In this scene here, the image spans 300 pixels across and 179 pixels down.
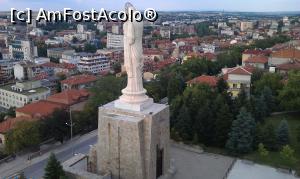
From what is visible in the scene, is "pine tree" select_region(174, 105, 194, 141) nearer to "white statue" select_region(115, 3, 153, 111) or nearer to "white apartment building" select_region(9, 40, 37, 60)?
"white statue" select_region(115, 3, 153, 111)

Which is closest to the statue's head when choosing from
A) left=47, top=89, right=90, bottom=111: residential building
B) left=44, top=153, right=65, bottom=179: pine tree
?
left=44, top=153, right=65, bottom=179: pine tree

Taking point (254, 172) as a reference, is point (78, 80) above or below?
above

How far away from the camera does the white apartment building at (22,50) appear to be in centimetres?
6181

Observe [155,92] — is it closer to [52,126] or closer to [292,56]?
[52,126]

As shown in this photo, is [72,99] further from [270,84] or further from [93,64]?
[93,64]

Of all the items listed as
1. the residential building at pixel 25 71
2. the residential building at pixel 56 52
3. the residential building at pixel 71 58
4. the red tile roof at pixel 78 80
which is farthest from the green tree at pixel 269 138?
the residential building at pixel 56 52

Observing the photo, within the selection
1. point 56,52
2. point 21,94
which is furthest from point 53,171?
point 56,52

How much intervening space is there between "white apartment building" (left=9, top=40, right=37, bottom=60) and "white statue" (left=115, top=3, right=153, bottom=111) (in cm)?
5017

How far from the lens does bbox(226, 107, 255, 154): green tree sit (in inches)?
735

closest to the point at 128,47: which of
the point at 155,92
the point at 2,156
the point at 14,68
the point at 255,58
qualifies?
the point at 2,156

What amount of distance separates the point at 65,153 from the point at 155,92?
12.3 m

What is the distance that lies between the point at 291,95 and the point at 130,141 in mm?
16638

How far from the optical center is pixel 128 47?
1374 centimetres

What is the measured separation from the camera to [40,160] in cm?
1994
